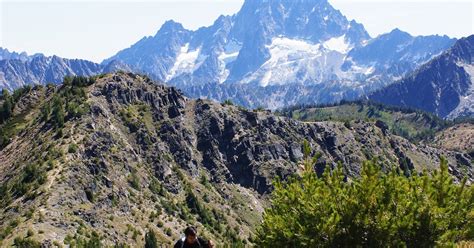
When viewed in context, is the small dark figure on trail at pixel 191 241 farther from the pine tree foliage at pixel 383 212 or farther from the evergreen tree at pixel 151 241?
the evergreen tree at pixel 151 241

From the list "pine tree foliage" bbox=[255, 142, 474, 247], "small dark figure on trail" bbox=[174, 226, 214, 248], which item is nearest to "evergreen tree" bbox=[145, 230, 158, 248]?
"pine tree foliage" bbox=[255, 142, 474, 247]

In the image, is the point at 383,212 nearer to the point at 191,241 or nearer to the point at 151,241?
the point at 191,241

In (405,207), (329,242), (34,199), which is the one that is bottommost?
(34,199)

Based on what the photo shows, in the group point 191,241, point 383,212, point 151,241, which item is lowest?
point 151,241

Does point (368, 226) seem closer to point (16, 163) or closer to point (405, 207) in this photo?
point (405, 207)

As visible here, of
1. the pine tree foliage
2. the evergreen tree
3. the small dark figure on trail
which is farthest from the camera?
the evergreen tree

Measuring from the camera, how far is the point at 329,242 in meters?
32.2

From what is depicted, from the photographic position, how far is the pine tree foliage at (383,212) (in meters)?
30.9

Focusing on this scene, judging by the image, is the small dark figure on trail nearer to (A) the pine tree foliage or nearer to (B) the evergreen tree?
(A) the pine tree foliage

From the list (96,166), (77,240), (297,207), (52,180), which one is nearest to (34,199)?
(52,180)

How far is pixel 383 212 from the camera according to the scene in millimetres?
30922

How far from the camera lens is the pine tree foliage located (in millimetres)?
30938

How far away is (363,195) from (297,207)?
4812 millimetres

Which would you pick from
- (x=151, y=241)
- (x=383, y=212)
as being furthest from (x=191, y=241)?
(x=151, y=241)
